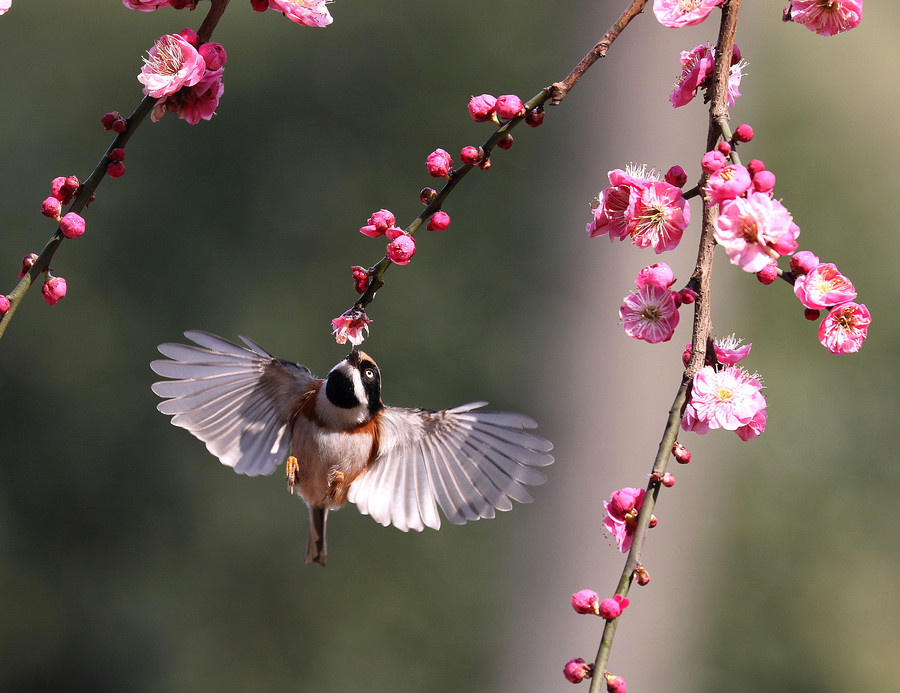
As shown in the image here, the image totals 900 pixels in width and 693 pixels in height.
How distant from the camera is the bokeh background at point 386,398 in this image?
362 centimetres

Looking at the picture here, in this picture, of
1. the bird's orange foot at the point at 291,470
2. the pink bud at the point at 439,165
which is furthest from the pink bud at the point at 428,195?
the bird's orange foot at the point at 291,470

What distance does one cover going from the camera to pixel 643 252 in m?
3.34

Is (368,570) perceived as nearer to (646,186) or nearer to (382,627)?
(382,627)

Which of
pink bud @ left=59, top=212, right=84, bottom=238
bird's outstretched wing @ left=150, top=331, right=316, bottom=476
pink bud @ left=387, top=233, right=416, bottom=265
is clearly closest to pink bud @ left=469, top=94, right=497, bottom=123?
pink bud @ left=387, top=233, right=416, bottom=265

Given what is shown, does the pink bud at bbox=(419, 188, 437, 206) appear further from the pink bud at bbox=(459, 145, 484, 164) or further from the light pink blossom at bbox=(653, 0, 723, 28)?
the light pink blossom at bbox=(653, 0, 723, 28)

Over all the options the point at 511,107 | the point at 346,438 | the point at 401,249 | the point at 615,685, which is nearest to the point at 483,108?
the point at 511,107

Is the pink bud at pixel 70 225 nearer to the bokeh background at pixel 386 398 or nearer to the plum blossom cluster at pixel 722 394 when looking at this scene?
the plum blossom cluster at pixel 722 394

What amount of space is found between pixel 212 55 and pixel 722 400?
51cm

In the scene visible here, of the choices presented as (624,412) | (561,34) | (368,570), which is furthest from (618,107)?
(368,570)

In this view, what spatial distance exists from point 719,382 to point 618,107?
342 cm

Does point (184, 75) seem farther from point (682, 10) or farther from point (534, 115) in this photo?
point (682, 10)

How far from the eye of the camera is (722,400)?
69 cm

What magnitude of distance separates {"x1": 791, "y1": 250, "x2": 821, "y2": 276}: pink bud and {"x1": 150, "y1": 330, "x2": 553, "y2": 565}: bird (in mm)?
441

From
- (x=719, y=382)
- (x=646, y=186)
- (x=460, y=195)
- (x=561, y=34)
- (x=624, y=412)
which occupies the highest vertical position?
(x=561, y=34)
